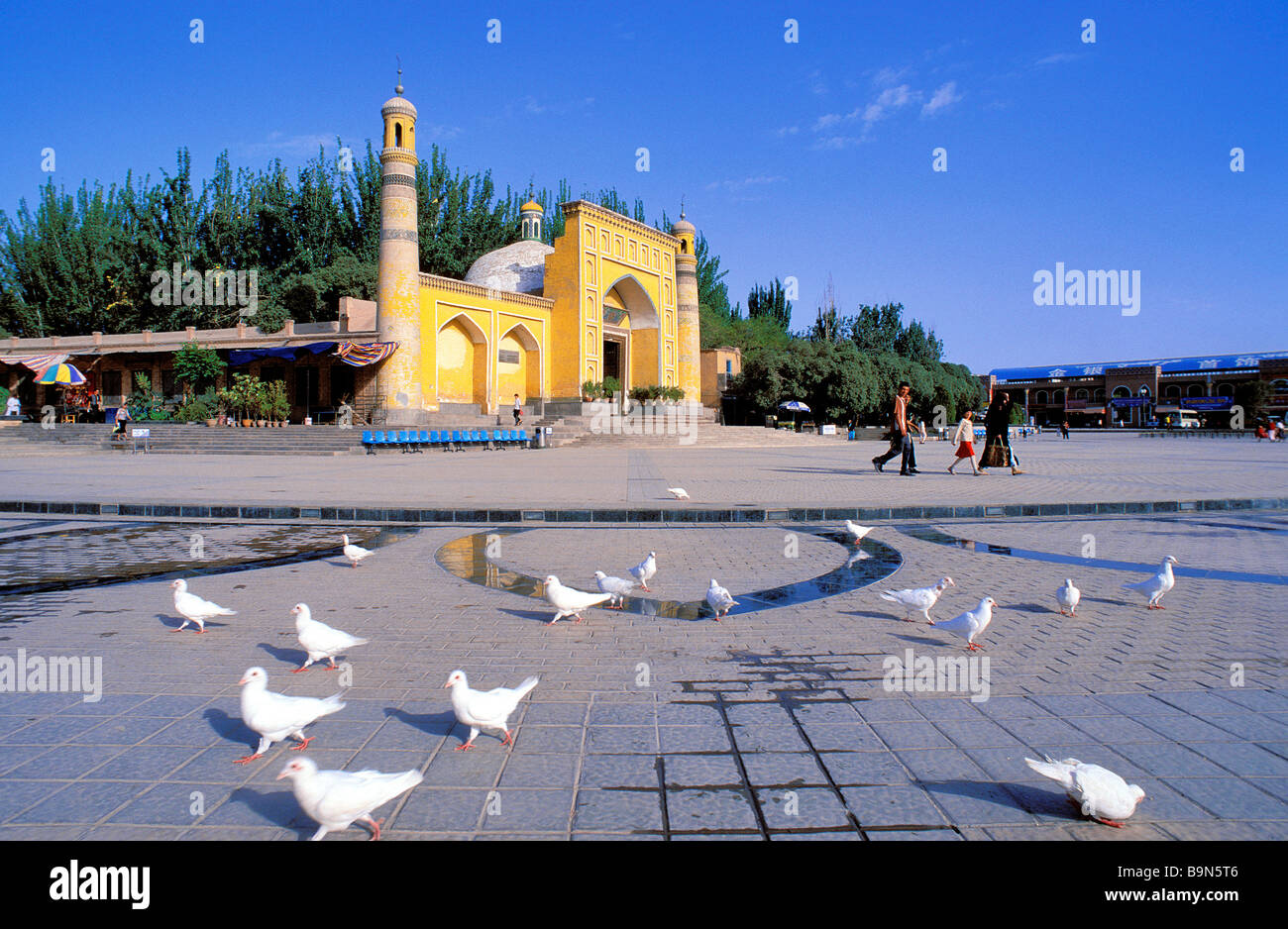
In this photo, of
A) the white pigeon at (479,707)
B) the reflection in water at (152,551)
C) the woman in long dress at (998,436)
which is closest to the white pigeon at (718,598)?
the white pigeon at (479,707)

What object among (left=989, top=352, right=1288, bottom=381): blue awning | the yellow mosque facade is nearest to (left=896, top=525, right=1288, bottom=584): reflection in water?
the yellow mosque facade

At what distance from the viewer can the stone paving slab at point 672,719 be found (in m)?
2.04

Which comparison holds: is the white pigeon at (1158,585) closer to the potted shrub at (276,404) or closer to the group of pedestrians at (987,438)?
the group of pedestrians at (987,438)

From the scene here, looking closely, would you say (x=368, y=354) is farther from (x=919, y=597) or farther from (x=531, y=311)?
(x=919, y=597)

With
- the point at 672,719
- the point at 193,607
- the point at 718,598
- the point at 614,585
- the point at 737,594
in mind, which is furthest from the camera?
the point at 737,594

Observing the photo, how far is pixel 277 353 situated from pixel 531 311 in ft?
34.2

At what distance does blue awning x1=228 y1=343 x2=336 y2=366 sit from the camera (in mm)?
28641

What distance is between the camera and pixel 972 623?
355 centimetres

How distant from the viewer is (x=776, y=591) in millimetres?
4820

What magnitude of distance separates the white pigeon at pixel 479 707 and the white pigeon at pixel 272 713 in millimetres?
435

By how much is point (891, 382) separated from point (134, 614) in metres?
45.2

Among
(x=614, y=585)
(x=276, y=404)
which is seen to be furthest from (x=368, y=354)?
(x=614, y=585)
